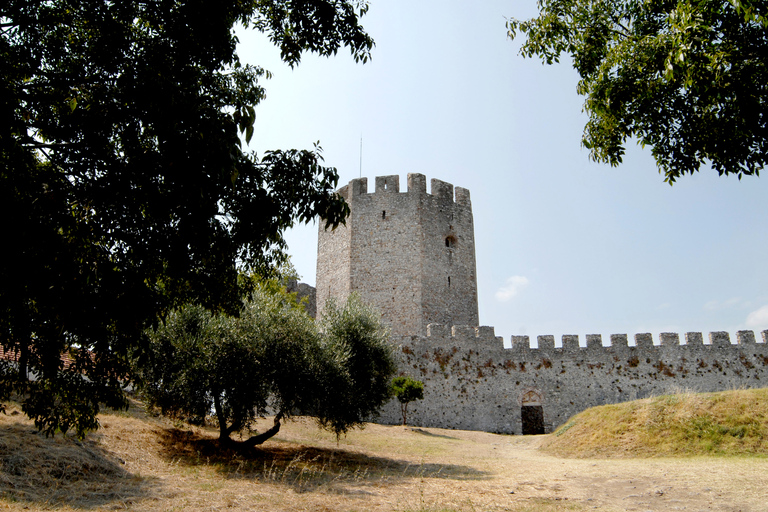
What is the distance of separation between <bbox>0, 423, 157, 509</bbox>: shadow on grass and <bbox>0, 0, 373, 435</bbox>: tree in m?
1.41

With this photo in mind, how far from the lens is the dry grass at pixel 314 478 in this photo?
677cm

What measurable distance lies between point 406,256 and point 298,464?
15.0 metres

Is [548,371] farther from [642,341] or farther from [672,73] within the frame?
[672,73]

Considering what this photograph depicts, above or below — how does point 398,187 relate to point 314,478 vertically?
above

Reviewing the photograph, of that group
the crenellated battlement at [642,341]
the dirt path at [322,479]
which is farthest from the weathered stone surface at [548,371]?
the dirt path at [322,479]

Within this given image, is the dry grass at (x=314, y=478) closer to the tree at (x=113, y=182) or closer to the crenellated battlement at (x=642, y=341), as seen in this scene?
the tree at (x=113, y=182)

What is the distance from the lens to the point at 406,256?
24828 mm

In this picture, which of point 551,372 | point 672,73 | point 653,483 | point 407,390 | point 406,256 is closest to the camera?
point 672,73

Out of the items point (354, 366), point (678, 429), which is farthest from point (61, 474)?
point (678, 429)

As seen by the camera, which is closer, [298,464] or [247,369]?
[247,369]

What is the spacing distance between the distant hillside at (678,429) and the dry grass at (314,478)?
94 cm

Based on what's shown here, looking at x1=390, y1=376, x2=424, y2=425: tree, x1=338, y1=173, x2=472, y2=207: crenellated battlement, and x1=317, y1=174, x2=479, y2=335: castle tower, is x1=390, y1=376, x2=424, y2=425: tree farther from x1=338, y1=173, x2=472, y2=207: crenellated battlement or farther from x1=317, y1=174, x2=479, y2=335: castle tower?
x1=338, y1=173, x2=472, y2=207: crenellated battlement

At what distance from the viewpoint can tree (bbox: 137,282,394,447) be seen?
1021 centimetres

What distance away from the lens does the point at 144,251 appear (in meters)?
5.36
